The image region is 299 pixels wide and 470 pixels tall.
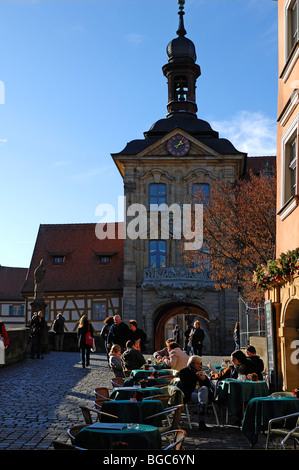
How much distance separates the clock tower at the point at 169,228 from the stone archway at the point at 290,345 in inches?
912

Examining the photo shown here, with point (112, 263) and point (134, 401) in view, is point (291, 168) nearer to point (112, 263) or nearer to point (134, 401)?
point (134, 401)

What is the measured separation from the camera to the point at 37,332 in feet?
79.7

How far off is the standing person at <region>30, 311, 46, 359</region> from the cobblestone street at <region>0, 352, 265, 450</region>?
2.34 m

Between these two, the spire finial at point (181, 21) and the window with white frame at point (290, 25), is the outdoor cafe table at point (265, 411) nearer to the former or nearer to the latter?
the window with white frame at point (290, 25)

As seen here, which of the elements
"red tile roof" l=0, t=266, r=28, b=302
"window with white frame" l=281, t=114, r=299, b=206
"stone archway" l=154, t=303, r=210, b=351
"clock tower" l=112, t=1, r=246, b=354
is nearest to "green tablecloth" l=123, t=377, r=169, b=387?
"window with white frame" l=281, t=114, r=299, b=206

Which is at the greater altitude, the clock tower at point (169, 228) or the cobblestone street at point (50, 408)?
the clock tower at point (169, 228)

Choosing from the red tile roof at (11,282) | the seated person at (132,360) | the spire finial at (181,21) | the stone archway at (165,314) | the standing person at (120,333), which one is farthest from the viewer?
the red tile roof at (11,282)

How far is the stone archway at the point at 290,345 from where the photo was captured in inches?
538

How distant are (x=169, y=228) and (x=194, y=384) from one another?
2693 cm

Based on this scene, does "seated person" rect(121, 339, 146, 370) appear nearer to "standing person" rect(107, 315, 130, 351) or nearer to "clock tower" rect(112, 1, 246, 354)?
"standing person" rect(107, 315, 130, 351)

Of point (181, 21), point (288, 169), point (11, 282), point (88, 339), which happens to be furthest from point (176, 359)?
point (11, 282)

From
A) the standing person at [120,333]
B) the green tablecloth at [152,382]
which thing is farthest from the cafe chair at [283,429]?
the standing person at [120,333]

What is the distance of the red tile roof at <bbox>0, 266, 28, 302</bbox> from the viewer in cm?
5666
